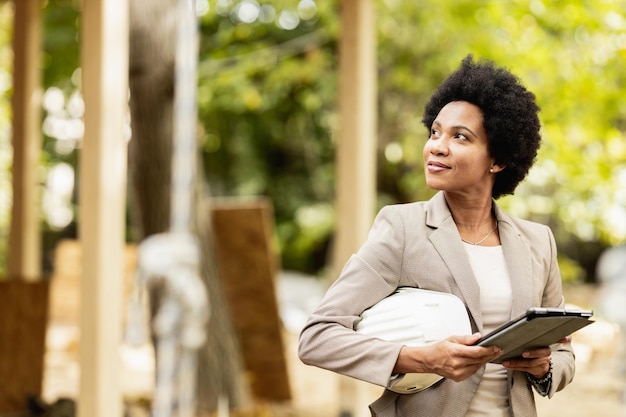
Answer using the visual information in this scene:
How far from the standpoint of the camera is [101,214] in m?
3.49

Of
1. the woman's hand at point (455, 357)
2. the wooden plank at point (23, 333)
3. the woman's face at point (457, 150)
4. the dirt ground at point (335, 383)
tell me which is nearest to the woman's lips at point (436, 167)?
the woman's face at point (457, 150)

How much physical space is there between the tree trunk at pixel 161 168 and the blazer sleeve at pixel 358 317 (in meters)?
3.82

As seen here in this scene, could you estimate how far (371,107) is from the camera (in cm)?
458

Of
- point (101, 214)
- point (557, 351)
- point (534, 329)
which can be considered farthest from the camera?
point (101, 214)

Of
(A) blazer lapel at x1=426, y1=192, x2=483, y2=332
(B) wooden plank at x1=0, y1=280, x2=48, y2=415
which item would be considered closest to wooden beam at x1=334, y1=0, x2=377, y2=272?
(B) wooden plank at x1=0, y1=280, x2=48, y2=415

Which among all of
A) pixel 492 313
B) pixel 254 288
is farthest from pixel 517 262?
pixel 254 288

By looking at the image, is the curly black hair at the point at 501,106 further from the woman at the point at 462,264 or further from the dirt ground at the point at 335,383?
the dirt ground at the point at 335,383

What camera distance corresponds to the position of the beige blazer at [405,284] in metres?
1.71

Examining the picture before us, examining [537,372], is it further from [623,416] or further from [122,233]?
[623,416]

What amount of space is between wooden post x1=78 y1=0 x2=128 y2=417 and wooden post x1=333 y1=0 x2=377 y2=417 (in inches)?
50.0

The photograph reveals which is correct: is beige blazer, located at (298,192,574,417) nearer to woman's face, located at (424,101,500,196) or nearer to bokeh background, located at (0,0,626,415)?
woman's face, located at (424,101,500,196)

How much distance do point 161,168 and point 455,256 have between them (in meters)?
3.97

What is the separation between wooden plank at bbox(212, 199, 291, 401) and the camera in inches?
241

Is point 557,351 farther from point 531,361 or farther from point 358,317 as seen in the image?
point 358,317
